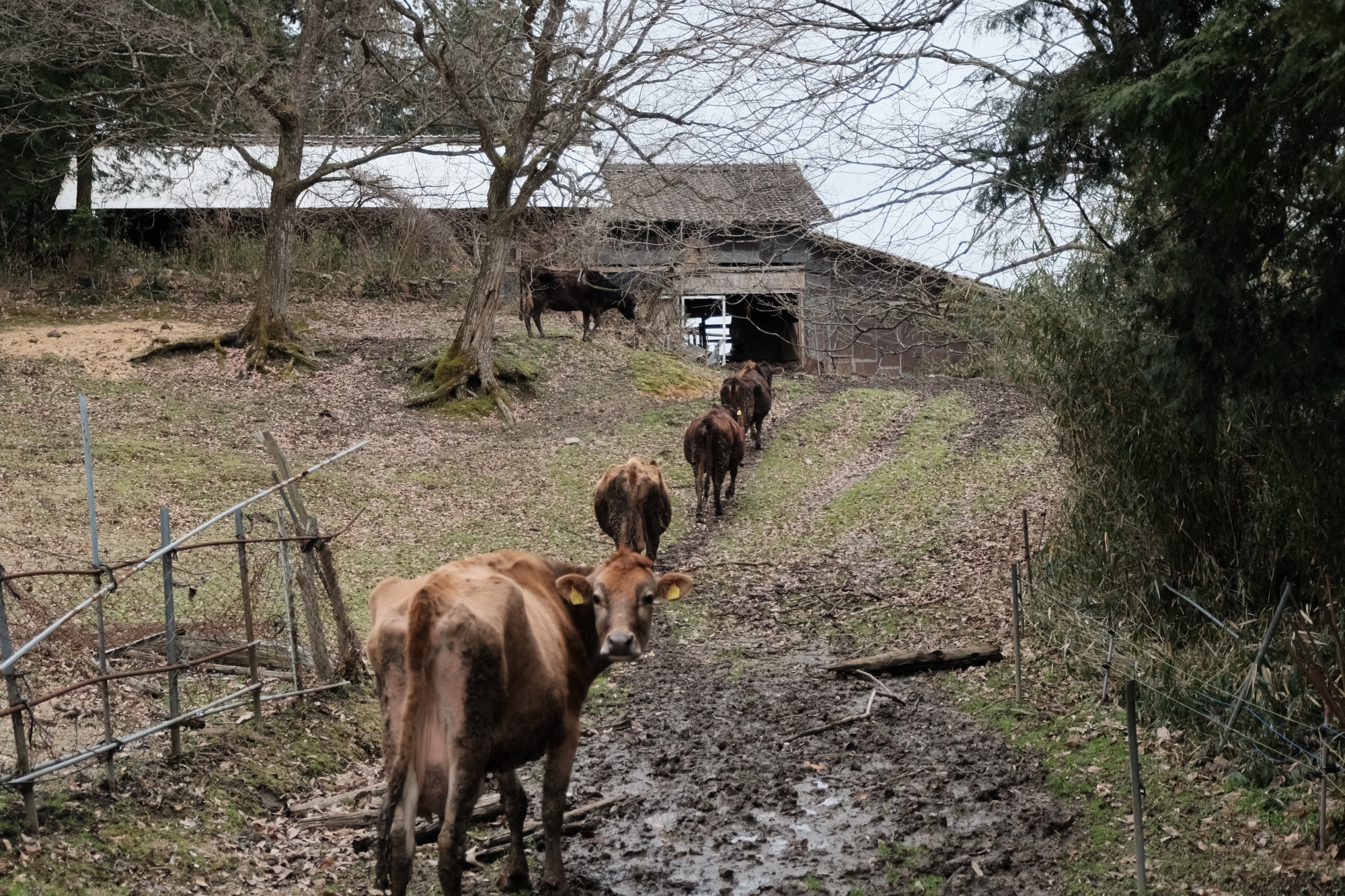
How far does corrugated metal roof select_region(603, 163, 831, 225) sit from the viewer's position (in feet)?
36.6

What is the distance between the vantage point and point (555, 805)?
5.67 meters

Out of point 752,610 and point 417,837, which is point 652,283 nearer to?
point 752,610

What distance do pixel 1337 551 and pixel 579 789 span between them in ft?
16.7

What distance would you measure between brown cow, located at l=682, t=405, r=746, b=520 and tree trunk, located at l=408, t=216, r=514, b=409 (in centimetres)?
647

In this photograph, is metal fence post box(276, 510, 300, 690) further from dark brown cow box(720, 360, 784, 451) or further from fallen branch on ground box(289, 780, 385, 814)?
dark brown cow box(720, 360, 784, 451)

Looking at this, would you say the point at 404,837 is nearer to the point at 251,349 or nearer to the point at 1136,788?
the point at 1136,788

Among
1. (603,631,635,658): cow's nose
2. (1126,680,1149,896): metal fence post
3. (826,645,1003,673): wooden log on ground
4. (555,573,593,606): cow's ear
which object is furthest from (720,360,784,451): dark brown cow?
(1126,680,1149,896): metal fence post

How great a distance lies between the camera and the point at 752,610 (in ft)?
38.9

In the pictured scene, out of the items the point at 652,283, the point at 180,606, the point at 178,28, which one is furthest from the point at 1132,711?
the point at 652,283

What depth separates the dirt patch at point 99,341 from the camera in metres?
20.9

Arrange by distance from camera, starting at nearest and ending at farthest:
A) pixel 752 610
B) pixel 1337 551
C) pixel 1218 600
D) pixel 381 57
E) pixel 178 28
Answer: pixel 1337 551 → pixel 1218 600 → pixel 752 610 → pixel 178 28 → pixel 381 57

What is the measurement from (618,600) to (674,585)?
2.18 feet

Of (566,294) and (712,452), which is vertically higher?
(566,294)

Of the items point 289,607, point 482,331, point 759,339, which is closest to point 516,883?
point 289,607
